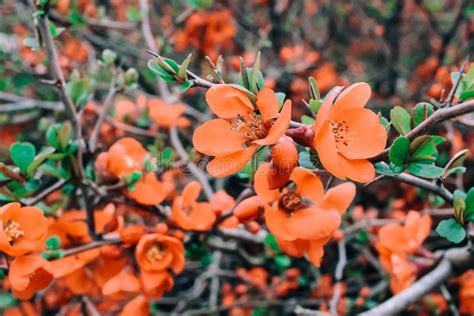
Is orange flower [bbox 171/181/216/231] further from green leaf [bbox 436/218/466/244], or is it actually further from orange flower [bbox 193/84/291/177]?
green leaf [bbox 436/218/466/244]

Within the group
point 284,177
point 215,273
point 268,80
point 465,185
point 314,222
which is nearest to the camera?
point 284,177

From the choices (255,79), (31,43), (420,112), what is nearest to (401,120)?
(420,112)

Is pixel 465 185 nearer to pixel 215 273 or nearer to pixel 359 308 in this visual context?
pixel 359 308

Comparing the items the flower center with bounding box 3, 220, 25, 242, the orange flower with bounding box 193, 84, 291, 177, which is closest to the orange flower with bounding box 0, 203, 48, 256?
the flower center with bounding box 3, 220, 25, 242

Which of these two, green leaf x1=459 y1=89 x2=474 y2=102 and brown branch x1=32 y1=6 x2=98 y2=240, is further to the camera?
brown branch x1=32 y1=6 x2=98 y2=240

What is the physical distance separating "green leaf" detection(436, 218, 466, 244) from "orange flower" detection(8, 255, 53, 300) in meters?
0.68

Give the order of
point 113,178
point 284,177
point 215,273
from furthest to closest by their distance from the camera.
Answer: point 215,273
point 113,178
point 284,177

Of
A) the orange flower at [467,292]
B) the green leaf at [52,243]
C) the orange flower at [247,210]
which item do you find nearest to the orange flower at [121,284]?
the green leaf at [52,243]

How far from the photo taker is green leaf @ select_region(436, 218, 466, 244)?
796 mm

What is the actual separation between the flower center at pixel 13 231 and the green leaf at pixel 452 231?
2.35ft

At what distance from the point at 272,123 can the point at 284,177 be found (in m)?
0.08

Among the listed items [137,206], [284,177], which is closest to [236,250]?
[137,206]

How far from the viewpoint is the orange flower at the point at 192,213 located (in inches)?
38.5

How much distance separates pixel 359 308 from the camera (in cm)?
157
